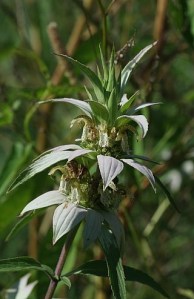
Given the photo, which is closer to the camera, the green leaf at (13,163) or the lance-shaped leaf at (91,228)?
the lance-shaped leaf at (91,228)

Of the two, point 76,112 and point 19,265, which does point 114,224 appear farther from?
point 76,112

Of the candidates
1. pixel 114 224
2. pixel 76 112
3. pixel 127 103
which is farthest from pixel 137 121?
pixel 76 112

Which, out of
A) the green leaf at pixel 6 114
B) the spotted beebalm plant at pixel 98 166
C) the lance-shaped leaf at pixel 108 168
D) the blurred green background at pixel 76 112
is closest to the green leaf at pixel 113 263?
the spotted beebalm plant at pixel 98 166

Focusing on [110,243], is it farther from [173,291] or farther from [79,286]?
[79,286]

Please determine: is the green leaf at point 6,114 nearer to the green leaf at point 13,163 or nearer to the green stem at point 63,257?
the green leaf at point 13,163

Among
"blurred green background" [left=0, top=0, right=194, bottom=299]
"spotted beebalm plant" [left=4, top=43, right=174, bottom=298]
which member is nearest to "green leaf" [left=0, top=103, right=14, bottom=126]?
"blurred green background" [left=0, top=0, right=194, bottom=299]
